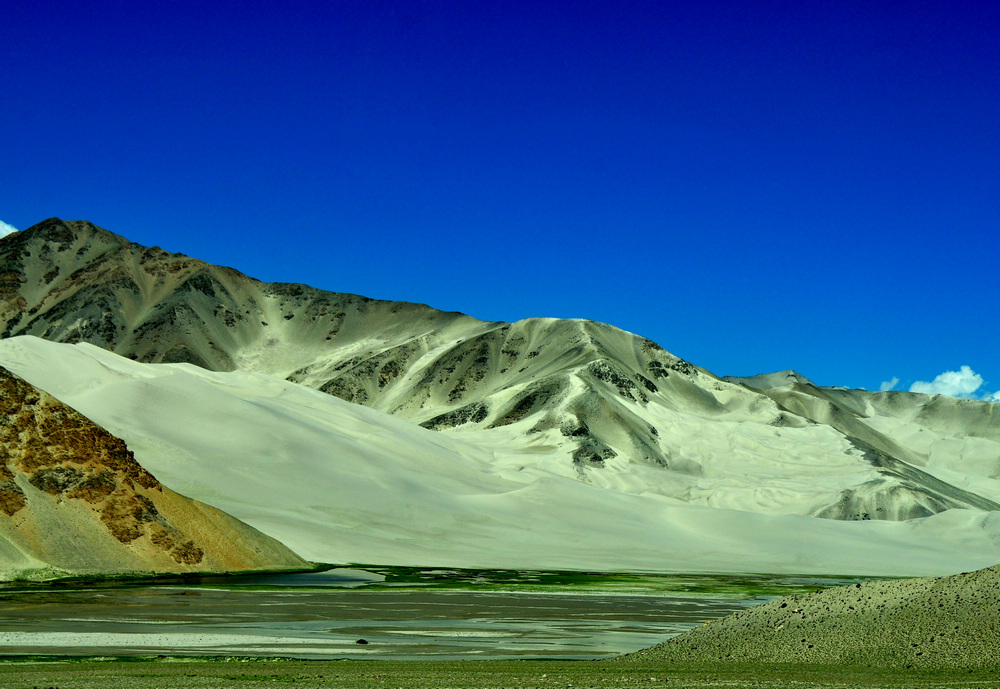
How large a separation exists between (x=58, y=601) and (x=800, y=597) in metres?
29.2

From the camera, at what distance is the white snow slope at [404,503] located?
9456 centimetres

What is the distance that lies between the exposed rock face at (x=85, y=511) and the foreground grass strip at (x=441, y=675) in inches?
1207

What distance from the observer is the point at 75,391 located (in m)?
111

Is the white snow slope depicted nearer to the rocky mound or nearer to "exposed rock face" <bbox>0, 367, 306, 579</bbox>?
"exposed rock face" <bbox>0, 367, 306, 579</bbox>

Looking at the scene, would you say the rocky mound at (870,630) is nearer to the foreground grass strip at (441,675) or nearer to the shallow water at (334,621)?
the foreground grass strip at (441,675)

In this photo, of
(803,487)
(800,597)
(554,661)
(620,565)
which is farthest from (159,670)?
(803,487)

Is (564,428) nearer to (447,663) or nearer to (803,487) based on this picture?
(803,487)

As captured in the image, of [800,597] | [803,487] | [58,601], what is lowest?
[58,601]

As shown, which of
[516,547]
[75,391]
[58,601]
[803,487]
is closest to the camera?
[58,601]

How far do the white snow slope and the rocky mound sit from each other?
185 ft

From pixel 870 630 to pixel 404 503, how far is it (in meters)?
84.9

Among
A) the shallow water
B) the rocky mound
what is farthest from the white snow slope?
the rocky mound

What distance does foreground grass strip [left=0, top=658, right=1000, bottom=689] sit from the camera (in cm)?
2097

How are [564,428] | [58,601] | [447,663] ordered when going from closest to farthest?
[447,663] < [58,601] < [564,428]
